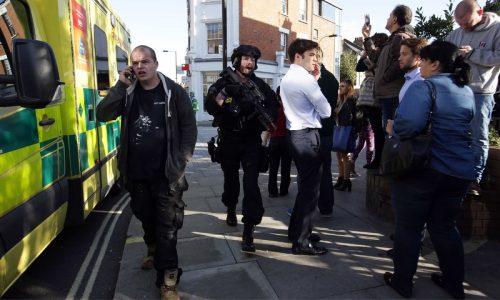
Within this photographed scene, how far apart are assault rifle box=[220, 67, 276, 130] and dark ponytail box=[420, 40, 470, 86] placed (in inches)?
60.2

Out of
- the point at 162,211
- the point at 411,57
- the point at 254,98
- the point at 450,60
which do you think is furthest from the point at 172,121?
the point at 411,57

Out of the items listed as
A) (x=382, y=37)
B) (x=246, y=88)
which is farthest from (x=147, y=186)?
(x=382, y=37)

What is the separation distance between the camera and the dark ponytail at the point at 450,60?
2.70m

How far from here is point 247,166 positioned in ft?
12.6

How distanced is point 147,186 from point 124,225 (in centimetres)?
229

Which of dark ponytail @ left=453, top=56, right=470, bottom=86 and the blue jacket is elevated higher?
dark ponytail @ left=453, top=56, right=470, bottom=86

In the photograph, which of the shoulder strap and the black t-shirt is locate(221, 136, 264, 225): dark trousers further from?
the shoulder strap

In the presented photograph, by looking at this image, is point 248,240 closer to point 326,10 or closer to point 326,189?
point 326,189

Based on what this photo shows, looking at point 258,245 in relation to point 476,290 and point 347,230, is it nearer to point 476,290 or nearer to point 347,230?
point 347,230

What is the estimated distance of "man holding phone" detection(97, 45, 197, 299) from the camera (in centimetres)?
289

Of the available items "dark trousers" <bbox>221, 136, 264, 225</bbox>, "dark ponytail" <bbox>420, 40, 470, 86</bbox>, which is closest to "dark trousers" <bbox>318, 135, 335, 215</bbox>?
"dark trousers" <bbox>221, 136, 264, 225</bbox>

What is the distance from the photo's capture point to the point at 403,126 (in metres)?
2.68

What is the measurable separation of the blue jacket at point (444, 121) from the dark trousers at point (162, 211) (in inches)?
70.1

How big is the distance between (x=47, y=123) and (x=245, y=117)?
5.72 feet
